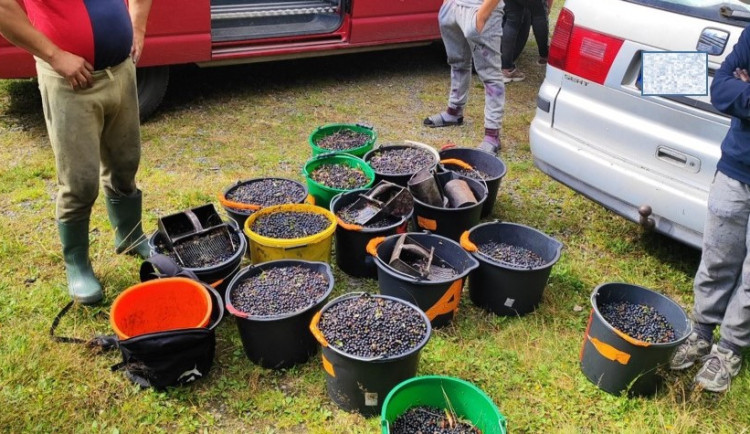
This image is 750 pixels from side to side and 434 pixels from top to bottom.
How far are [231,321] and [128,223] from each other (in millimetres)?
897

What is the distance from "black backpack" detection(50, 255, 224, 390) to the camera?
8.19 feet

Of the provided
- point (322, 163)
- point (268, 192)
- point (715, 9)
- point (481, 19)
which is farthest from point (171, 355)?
point (481, 19)

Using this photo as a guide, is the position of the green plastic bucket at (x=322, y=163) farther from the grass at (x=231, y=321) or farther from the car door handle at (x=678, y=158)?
the car door handle at (x=678, y=158)

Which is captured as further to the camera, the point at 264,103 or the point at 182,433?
the point at 264,103

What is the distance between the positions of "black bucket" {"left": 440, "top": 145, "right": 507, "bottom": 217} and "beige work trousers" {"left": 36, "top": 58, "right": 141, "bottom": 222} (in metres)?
2.06

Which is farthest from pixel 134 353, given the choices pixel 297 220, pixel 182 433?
pixel 297 220

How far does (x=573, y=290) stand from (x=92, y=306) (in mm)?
2563

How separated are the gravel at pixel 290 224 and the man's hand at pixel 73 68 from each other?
1109 millimetres

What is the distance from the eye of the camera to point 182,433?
2500 millimetres

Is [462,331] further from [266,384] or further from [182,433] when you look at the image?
[182,433]

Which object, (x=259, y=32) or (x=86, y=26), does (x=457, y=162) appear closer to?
(x=86, y=26)

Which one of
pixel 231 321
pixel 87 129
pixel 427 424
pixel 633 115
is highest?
pixel 633 115

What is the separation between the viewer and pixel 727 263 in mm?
2666

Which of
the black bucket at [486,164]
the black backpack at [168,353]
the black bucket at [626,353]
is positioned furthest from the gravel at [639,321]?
the black backpack at [168,353]
